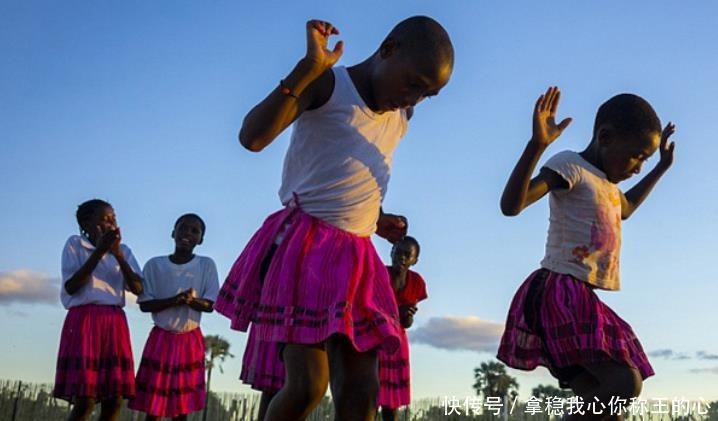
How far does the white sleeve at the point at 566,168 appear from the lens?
4.54 m

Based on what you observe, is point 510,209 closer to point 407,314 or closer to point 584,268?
point 584,268

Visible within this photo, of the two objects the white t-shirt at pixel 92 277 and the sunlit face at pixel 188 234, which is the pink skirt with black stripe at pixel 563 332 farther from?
the sunlit face at pixel 188 234

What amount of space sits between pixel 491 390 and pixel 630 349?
35707 mm

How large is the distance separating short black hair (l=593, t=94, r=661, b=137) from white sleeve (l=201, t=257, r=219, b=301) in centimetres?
378

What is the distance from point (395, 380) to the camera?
7449 mm

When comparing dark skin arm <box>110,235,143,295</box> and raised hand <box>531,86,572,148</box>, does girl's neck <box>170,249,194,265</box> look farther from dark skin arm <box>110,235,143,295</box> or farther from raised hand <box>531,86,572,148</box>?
raised hand <box>531,86,572,148</box>

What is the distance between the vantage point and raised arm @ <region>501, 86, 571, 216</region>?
4.07 meters

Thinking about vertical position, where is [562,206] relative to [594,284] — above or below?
above

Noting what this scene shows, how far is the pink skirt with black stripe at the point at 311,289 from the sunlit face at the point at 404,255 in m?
4.21

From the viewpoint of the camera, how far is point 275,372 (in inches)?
222

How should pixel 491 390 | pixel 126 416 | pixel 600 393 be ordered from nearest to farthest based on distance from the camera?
pixel 600 393, pixel 126 416, pixel 491 390

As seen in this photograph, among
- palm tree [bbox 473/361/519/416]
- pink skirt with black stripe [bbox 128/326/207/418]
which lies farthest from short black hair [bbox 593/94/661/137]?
palm tree [bbox 473/361/519/416]

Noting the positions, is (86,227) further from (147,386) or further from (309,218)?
(309,218)

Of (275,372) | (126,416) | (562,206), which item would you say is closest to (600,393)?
(562,206)
